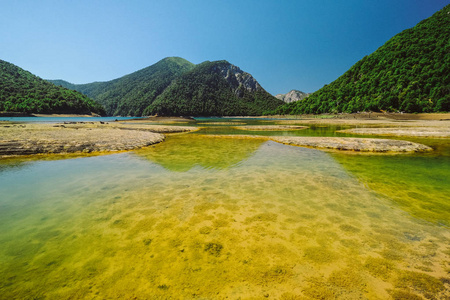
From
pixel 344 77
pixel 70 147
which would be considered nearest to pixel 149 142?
pixel 70 147

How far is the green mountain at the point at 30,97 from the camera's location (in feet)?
353

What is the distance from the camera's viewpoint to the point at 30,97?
116188mm

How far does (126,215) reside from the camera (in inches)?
207

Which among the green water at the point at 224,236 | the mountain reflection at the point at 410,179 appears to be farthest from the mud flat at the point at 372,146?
the green water at the point at 224,236

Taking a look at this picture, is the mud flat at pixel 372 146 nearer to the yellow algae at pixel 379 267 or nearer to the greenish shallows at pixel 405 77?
the yellow algae at pixel 379 267

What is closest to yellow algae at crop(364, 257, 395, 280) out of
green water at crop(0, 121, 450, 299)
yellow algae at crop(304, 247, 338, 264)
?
green water at crop(0, 121, 450, 299)

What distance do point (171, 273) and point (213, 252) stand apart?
912 millimetres

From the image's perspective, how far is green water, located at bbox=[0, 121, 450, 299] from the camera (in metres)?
2.94

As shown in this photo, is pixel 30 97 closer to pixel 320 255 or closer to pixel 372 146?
pixel 320 255

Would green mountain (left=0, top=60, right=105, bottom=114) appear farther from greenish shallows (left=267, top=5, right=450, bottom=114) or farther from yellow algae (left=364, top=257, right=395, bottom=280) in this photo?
greenish shallows (left=267, top=5, right=450, bottom=114)

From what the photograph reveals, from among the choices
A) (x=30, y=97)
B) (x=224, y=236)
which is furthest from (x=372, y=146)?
(x=30, y=97)

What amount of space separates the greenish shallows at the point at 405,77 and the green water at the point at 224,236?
94666 mm

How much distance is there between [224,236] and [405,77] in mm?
127308

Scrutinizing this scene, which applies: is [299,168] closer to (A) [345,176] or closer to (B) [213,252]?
(A) [345,176]
